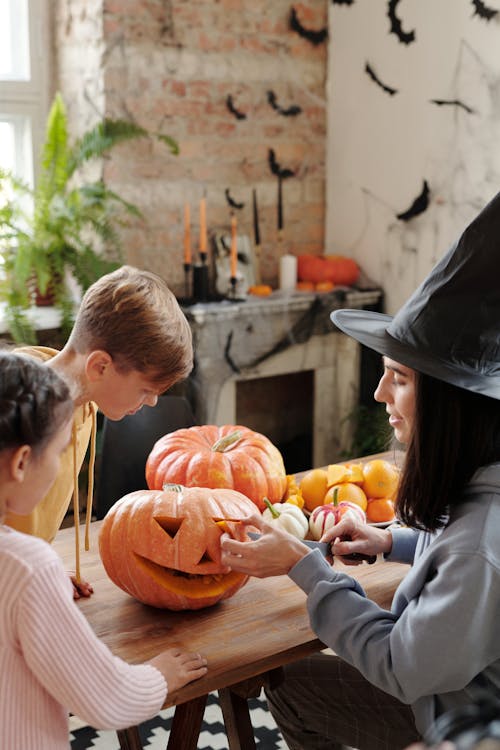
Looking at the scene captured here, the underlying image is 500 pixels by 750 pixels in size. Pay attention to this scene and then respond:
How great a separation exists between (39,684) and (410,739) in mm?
841

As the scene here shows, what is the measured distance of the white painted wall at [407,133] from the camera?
3.60m

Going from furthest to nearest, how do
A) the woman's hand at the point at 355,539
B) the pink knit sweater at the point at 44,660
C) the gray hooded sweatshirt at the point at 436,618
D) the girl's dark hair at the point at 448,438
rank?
the woman's hand at the point at 355,539, the girl's dark hair at the point at 448,438, the gray hooded sweatshirt at the point at 436,618, the pink knit sweater at the point at 44,660

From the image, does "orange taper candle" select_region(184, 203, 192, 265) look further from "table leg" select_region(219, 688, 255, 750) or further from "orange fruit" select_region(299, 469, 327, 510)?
"table leg" select_region(219, 688, 255, 750)

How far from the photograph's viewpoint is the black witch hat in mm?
1462

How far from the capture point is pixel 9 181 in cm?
344

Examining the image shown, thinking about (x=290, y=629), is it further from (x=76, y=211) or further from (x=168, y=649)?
(x=76, y=211)

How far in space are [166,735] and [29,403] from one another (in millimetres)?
1672

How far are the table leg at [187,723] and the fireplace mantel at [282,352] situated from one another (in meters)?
2.08

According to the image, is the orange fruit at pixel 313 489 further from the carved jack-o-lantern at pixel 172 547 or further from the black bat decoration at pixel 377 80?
the black bat decoration at pixel 377 80

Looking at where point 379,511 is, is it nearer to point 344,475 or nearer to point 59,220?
point 344,475

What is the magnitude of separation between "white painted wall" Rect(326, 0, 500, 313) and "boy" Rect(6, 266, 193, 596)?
7.30 ft

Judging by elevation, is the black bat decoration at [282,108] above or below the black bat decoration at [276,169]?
above

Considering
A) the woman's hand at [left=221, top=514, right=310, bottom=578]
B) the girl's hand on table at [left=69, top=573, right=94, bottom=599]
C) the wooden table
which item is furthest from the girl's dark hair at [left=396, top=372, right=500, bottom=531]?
the girl's hand on table at [left=69, top=573, right=94, bottom=599]

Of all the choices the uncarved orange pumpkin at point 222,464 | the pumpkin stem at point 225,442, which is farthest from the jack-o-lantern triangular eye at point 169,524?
the pumpkin stem at point 225,442
